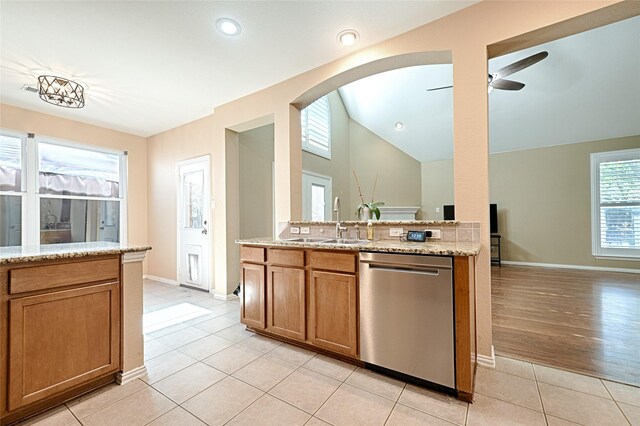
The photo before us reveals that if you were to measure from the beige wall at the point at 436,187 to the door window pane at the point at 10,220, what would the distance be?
7.81 meters

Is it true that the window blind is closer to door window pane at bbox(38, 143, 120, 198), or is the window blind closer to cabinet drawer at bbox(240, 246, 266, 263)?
cabinet drawer at bbox(240, 246, 266, 263)

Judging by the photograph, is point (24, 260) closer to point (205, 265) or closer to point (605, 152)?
point (205, 265)

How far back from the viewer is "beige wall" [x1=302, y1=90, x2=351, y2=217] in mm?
6133

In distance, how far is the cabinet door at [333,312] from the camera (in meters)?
2.00

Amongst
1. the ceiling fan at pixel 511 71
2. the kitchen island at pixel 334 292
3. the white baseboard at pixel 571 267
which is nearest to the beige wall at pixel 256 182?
the kitchen island at pixel 334 292

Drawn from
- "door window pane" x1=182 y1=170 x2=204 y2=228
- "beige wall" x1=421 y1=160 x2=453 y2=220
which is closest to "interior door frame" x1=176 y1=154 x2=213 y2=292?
"door window pane" x1=182 y1=170 x2=204 y2=228

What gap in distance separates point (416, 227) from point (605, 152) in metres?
5.81

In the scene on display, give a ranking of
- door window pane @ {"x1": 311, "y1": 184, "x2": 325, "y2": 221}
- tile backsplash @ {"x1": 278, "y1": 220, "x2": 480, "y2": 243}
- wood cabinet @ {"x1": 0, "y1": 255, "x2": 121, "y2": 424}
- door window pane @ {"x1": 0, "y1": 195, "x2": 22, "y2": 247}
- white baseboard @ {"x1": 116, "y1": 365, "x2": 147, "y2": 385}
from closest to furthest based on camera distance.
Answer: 1. wood cabinet @ {"x1": 0, "y1": 255, "x2": 121, "y2": 424}
2. white baseboard @ {"x1": 116, "y1": 365, "x2": 147, "y2": 385}
3. tile backsplash @ {"x1": 278, "y1": 220, "x2": 480, "y2": 243}
4. door window pane @ {"x1": 0, "y1": 195, "x2": 22, "y2": 247}
5. door window pane @ {"x1": 311, "y1": 184, "x2": 325, "y2": 221}

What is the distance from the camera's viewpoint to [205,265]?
4160 mm

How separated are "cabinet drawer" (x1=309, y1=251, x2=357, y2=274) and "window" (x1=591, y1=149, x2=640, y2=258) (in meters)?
6.25

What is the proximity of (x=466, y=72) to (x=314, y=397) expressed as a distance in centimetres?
259

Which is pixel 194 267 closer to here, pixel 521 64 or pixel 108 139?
pixel 108 139

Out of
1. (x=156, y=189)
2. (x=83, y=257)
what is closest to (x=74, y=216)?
(x=156, y=189)

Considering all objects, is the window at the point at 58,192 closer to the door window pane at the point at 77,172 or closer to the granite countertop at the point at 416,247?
the door window pane at the point at 77,172
